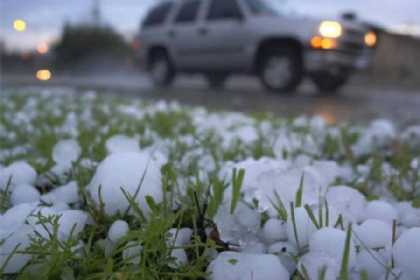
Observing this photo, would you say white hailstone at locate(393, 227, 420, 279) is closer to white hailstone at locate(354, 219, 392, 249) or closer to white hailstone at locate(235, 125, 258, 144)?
white hailstone at locate(354, 219, 392, 249)

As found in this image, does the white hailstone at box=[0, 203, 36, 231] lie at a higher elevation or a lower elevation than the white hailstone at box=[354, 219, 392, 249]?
higher

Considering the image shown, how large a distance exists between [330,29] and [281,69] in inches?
33.8

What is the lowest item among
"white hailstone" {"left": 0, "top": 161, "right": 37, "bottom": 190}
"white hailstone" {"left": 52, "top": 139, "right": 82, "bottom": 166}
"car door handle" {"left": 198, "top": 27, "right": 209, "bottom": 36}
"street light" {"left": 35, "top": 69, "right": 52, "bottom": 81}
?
"white hailstone" {"left": 0, "top": 161, "right": 37, "bottom": 190}

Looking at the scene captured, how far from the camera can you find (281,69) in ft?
20.5

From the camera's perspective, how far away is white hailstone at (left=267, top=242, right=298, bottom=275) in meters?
0.65

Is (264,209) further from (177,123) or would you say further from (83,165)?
(177,123)

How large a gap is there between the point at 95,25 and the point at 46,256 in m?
20.2

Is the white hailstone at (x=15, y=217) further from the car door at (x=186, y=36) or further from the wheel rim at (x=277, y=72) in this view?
the car door at (x=186, y=36)

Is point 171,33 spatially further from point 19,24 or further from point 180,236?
point 180,236

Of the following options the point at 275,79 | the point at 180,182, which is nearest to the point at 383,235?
the point at 180,182

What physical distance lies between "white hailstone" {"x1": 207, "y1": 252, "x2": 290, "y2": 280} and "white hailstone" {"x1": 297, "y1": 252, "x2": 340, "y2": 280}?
0.10ft

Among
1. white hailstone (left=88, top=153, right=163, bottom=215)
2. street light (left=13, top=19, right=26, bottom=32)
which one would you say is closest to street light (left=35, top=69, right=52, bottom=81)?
street light (left=13, top=19, right=26, bottom=32)

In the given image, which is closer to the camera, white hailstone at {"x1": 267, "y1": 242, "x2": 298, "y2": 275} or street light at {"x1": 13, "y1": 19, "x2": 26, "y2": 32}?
white hailstone at {"x1": 267, "y1": 242, "x2": 298, "y2": 275}

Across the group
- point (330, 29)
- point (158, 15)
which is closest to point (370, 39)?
point (330, 29)
